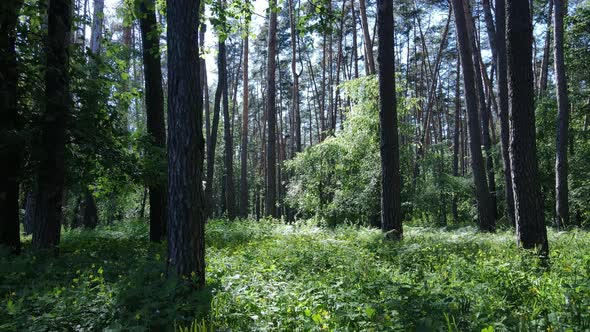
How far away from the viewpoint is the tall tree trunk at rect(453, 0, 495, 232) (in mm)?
13008

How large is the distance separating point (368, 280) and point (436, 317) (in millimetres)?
1446

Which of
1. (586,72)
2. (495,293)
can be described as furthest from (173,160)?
(586,72)

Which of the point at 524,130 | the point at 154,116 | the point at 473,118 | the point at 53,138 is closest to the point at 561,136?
the point at 473,118

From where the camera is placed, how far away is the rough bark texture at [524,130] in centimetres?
661

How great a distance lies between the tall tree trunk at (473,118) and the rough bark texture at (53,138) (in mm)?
11161

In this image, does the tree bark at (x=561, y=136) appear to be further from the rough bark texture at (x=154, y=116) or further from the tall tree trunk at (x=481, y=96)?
the rough bark texture at (x=154, y=116)

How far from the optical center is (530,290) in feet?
14.5

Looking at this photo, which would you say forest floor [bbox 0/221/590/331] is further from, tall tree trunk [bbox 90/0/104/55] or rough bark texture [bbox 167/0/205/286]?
tall tree trunk [bbox 90/0/104/55]

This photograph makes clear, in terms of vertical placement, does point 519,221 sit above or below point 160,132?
below

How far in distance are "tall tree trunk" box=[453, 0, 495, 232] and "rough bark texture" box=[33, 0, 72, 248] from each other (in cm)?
1116

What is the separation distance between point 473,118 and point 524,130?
7.57m

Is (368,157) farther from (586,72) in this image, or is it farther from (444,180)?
(586,72)

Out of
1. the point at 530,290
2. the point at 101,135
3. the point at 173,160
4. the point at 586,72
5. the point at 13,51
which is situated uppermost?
the point at 586,72

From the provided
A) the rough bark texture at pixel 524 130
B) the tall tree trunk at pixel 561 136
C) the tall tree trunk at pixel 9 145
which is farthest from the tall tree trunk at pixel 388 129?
the tall tree trunk at pixel 561 136
